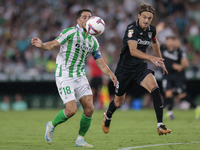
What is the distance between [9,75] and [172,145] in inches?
460

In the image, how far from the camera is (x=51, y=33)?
19297 millimetres

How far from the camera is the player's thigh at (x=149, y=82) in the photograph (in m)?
6.70

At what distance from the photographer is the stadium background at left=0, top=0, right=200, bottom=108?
55.4 feet

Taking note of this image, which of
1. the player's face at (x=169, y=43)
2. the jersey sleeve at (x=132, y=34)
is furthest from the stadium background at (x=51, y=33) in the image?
the jersey sleeve at (x=132, y=34)

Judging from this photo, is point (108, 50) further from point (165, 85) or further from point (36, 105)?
point (165, 85)

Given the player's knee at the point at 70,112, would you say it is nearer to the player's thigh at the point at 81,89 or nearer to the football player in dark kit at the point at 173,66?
the player's thigh at the point at 81,89

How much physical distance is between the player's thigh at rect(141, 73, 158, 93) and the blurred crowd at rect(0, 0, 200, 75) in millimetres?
9600

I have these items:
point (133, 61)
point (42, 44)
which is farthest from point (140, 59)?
point (42, 44)

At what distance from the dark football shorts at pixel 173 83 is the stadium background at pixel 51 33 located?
11.9ft

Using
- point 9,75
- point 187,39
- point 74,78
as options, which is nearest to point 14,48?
point 9,75

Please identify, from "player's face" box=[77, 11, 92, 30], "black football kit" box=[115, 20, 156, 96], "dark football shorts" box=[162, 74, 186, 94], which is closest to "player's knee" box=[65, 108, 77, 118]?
"player's face" box=[77, 11, 92, 30]

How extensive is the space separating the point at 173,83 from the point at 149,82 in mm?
5635

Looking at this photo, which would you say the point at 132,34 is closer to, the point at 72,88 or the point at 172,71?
the point at 72,88

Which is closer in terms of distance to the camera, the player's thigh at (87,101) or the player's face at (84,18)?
the player's thigh at (87,101)
